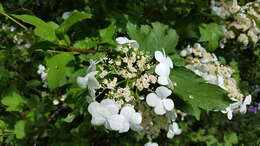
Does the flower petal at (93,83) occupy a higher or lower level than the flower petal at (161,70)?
lower

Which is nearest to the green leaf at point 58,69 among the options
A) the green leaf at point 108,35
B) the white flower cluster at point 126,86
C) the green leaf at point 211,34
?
the green leaf at point 108,35

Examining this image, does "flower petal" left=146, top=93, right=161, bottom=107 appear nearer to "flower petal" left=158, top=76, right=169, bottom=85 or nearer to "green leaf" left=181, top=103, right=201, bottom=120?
"flower petal" left=158, top=76, right=169, bottom=85

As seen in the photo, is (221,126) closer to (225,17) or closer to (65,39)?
(225,17)

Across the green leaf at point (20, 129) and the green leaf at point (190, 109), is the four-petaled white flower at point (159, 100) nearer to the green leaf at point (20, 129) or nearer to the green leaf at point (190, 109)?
the green leaf at point (190, 109)

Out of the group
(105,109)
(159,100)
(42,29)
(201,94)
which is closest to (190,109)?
(201,94)

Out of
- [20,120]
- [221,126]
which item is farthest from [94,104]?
[221,126]

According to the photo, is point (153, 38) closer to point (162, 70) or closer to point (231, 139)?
point (162, 70)
